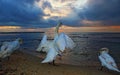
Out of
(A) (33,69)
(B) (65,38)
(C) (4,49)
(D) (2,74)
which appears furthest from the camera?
(C) (4,49)

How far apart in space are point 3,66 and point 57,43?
2.51 meters

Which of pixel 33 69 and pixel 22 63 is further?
pixel 22 63

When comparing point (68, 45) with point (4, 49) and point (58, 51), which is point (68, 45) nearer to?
point (58, 51)

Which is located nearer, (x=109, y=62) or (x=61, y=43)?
(x=61, y=43)

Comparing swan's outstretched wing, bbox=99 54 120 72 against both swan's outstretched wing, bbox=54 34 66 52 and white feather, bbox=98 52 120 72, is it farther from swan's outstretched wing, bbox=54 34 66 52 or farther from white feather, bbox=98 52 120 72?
swan's outstretched wing, bbox=54 34 66 52

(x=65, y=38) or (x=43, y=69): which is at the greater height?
(x=65, y=38)

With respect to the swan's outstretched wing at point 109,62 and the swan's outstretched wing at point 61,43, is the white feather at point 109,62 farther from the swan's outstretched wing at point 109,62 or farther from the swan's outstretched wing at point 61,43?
the swan's outstretched wing at point 61,43

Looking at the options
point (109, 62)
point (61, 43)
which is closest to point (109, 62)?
point (109, 62)

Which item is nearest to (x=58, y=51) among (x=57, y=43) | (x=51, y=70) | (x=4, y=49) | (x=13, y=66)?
(x=57, y=43)

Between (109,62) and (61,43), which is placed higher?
(61,43)

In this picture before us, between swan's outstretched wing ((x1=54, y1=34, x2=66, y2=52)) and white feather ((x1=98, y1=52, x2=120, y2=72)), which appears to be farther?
white feather ((x1=98, y1=52, x2=120, y2=72))

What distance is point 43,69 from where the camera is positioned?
32.7 ft

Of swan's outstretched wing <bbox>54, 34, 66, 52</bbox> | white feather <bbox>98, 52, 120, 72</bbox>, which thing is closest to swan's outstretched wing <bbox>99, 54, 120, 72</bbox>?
white feather <bbox>98, 52, 120, 72</bbox>

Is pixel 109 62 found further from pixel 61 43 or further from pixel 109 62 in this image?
pixel 61 43
